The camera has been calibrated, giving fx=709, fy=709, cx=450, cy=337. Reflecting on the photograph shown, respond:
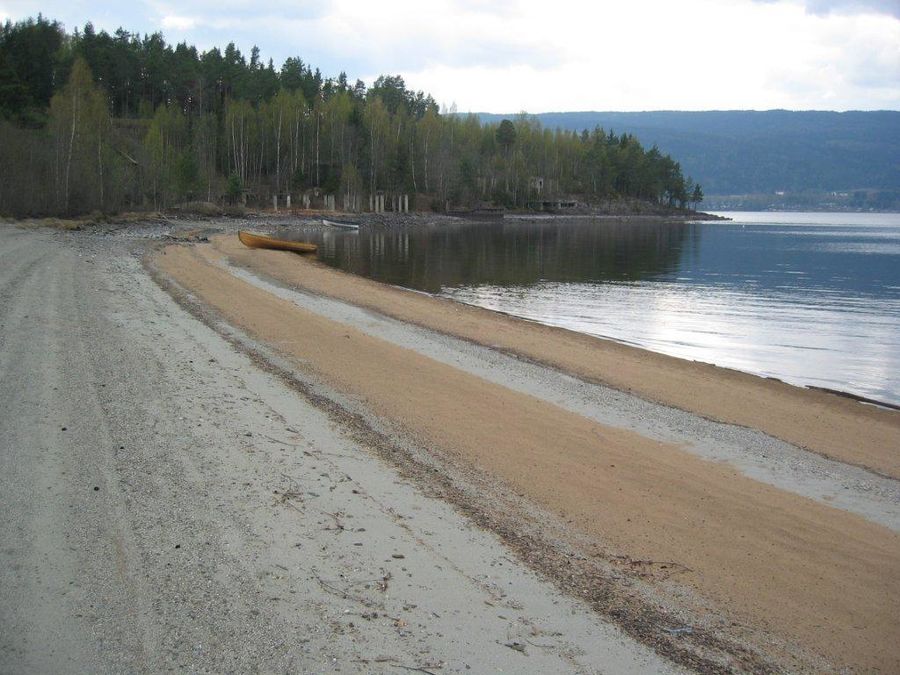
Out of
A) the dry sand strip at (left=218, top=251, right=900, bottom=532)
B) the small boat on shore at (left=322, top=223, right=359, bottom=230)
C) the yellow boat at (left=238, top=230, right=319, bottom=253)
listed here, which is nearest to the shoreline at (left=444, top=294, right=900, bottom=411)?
the dry sand strip at (left=218, top=251, right=900, bottom=532)

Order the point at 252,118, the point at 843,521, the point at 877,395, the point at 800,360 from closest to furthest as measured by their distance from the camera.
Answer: the point at 843,521 < the point at 877,395 < the point at 800,360 < the point at 252,118

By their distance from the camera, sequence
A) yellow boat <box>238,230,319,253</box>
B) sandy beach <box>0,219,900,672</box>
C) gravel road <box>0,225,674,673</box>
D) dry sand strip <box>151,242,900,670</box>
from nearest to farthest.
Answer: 1. gravel road <box>0,225,674,673</box>
2. sandy beach <box>0,219,900,672</box>
3. dry sand strip <box>151,242,900,670</box>
4. yellow boat <box>238,230,319,253</box>

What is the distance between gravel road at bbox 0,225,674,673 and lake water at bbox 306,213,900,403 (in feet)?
42.4

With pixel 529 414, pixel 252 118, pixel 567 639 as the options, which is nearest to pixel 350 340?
pixel 529 414

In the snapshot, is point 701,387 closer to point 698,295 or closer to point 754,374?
point 754,374

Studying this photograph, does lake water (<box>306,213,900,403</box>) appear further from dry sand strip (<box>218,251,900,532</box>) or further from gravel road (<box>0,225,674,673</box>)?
gravel road (<box>0,225,674,673</box>)

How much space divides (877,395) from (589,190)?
14834 cm

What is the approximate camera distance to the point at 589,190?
158250mm

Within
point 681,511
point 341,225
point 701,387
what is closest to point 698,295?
point 701,387

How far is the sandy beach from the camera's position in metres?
4.84

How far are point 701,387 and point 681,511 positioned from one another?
24.6 ft

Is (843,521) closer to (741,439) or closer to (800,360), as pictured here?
(741,439)

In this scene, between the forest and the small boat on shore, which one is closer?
the forest

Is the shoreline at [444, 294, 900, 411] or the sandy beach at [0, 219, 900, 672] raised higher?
the sandy beach at [0, 219, 900, 672]
